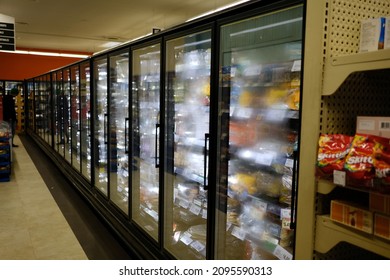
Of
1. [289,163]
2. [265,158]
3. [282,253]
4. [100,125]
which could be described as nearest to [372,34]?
[289,163]

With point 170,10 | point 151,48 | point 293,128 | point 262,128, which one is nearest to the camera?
point 293,128

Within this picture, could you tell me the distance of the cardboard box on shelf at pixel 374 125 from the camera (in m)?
1.27

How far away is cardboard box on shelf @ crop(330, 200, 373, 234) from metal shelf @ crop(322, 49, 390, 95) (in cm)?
45

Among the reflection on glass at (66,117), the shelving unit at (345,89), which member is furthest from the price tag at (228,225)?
the reflection on glass at (66,117)

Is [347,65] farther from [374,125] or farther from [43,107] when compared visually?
[43,107]

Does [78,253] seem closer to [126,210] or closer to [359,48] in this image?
[126,210]

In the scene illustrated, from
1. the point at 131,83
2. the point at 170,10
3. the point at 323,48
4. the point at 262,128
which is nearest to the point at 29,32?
the point at 170,10

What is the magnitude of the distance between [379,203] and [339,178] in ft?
0.52

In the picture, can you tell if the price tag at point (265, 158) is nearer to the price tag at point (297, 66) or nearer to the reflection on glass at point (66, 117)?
the price tag at point (297, 66)

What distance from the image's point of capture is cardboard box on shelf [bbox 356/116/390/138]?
1270mm

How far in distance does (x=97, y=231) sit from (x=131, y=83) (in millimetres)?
1825

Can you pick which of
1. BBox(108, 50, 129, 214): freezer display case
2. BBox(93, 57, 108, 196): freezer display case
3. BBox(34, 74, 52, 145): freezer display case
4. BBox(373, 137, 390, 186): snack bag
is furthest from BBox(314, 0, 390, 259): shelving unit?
BBox(34, 74, 52, 145): freezer display case

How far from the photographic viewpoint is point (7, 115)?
11008mm

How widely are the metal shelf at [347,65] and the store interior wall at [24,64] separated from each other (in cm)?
1458
